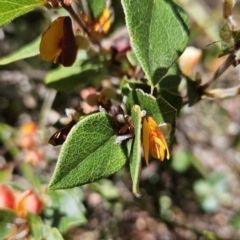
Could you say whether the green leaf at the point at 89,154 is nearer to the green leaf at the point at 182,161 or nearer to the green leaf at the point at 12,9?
the green leaf at the point at 12,9

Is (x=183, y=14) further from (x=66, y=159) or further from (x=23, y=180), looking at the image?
(x=23, y=180)

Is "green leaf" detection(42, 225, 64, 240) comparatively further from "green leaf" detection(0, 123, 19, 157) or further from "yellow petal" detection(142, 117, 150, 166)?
"green leaf" detection(0, 123, 19, 157)

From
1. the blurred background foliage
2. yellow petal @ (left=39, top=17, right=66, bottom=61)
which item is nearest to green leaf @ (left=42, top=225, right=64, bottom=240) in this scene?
yellow petal @ (left=39, top=17, right=66, bottom=61)

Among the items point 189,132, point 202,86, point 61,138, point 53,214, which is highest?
point 61,138

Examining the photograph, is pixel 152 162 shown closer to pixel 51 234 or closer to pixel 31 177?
pixel 31 177

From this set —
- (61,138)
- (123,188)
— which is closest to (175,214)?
(123,188)

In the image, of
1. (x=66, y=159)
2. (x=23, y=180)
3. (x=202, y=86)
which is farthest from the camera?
(x=23, y=180)

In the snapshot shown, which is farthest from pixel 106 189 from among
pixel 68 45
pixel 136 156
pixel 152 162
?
pixel 136 156
